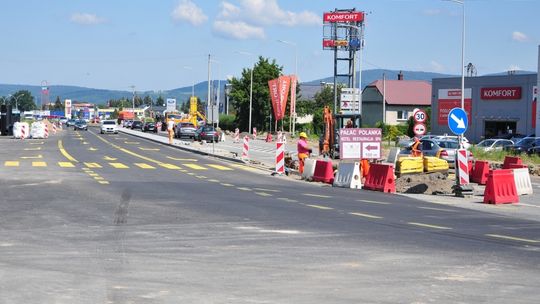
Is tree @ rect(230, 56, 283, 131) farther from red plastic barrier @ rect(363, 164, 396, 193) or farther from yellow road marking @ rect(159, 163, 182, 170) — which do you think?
red plastic barrier @ rect(363, 164, 396, 193)

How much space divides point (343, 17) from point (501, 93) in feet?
66.4

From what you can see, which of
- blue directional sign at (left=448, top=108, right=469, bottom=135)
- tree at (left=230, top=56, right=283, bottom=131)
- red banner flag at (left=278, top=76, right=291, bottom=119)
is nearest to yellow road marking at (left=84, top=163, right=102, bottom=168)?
blue directional sign at (left=448, top=108, right=469, bottom=135)

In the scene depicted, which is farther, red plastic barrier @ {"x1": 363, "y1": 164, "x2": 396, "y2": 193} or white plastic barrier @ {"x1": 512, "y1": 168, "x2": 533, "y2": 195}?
red plastic barrier @ {"x1": 363, "y1": 164, "x2": 396, "y2": 193}

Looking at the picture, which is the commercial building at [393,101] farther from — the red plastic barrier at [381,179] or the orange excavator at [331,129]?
the red plastic barrier at [381,179]

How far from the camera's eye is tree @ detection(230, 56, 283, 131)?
99375 mm

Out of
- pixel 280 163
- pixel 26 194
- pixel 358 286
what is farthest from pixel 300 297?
pixel 280 163

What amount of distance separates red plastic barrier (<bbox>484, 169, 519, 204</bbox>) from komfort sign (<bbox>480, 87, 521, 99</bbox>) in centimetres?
5143

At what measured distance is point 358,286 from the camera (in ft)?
28.0

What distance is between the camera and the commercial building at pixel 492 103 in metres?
68.6

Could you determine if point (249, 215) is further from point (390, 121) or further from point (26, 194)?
point (390, 121)

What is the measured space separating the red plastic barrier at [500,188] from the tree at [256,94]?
7632 centimetres

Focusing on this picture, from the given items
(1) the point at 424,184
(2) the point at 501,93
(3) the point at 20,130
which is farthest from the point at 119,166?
(2) the point at 501,93

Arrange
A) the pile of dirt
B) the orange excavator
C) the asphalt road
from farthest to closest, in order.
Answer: the orange excavator, the pile of dirt, the asphalt road

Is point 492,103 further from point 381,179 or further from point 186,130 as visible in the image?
point 381,179
